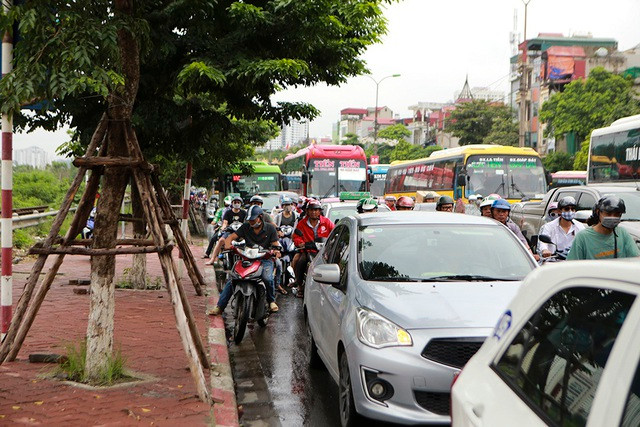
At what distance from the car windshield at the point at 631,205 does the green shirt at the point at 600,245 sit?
520 centimetres

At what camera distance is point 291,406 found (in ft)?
20.8

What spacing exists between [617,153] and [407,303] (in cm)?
1473

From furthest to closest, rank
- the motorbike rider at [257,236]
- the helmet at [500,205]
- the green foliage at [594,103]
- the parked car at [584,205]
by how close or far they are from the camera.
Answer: the green foliage at [594,103], the parked car at [584,205], the motorbike rider at [257,236], the helmet at [500,205]

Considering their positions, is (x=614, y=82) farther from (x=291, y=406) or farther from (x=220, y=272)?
(x=291, y=406)

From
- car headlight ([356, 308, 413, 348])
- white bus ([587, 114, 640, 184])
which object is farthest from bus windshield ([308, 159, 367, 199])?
car headlight ([356, 308, 413, 348])

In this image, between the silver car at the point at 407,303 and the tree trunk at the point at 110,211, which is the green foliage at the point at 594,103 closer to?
the silver car at the point at 407,303

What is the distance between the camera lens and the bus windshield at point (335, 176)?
28.3 meters

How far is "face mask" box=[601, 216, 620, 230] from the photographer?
612 cm

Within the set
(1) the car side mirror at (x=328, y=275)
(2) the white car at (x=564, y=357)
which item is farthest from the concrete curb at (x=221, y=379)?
(2) the white car at (x=564, y=357)

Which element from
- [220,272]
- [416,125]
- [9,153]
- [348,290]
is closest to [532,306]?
[348,290]

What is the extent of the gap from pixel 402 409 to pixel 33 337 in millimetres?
4775

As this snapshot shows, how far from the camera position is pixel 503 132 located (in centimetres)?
6338

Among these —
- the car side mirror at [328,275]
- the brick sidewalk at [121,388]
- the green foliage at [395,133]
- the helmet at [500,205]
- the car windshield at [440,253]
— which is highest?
the green foliage at [395,133]

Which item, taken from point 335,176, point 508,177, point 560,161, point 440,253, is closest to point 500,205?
point 440,253
